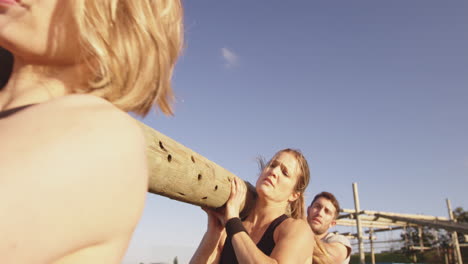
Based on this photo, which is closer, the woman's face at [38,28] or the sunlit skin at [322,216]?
the woman's face at [38,28]

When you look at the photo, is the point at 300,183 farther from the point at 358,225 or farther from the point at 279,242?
the point at 358,225

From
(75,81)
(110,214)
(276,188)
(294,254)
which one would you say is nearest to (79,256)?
(110,214)

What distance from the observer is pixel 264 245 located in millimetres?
2719

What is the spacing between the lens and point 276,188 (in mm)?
2869

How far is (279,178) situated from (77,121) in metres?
2.48

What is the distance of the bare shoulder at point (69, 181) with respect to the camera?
43cm

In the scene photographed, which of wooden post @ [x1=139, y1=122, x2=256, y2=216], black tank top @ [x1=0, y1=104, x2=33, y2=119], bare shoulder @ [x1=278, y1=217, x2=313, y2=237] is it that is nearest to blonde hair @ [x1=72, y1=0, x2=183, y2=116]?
black tank top @ [x1=0, y1=104, x2=33, y2=119]

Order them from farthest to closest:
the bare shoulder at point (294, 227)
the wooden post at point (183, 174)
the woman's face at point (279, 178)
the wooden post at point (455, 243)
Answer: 1. the wooden post at point (455, 243)
2. the woman's face at point (279, 178)
3. the bare shoulder at point (294, 227)
4. the wooden post at point (183, 174)

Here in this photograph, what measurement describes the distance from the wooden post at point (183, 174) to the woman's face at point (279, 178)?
414 millimetres

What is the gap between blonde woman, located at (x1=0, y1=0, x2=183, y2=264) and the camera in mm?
437

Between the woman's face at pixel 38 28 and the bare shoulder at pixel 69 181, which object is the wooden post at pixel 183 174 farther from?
the bare shoulder at pixel 69 181

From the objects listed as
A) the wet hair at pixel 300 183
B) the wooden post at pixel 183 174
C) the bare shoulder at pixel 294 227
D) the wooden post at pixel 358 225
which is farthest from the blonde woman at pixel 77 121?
the wooden post at pixel 358 225

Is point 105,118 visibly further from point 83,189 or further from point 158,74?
point 158,74

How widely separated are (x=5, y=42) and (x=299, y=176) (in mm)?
2591
